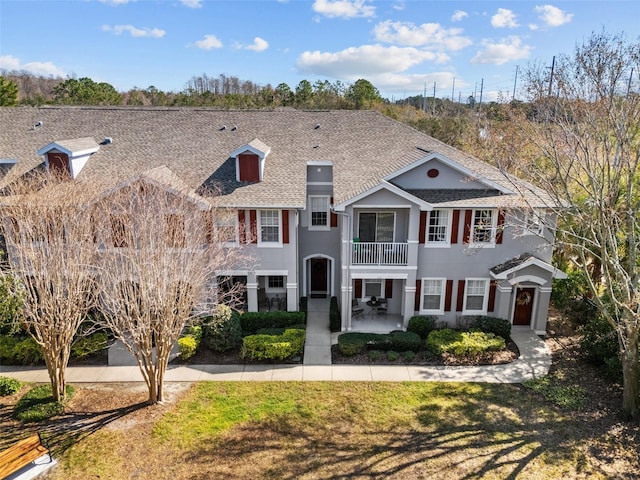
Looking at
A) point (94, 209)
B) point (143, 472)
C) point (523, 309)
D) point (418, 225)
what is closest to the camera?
point (143, 472)

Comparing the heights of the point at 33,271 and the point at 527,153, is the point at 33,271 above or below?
below

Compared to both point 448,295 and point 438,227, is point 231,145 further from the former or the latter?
point 448,295

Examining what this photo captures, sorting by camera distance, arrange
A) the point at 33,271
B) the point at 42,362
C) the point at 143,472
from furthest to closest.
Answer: the point at 42,362 → the point at 33,271 → the point at 143,472

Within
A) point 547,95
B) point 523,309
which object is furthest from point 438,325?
point 547,95

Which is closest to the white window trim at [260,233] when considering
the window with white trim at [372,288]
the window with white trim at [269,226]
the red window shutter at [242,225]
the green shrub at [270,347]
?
the window with white trim at [269,226]

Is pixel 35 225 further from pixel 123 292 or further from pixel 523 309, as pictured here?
pixel 523 309

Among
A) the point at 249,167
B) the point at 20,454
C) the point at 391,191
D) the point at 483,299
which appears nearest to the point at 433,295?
the point at 483,299

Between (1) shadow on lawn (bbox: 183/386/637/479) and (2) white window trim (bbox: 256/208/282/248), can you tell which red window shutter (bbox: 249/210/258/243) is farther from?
(1) shadow on lawn (bbox: 183/386/637/479)

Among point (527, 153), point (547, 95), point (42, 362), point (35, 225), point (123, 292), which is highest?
point (547, 95)
